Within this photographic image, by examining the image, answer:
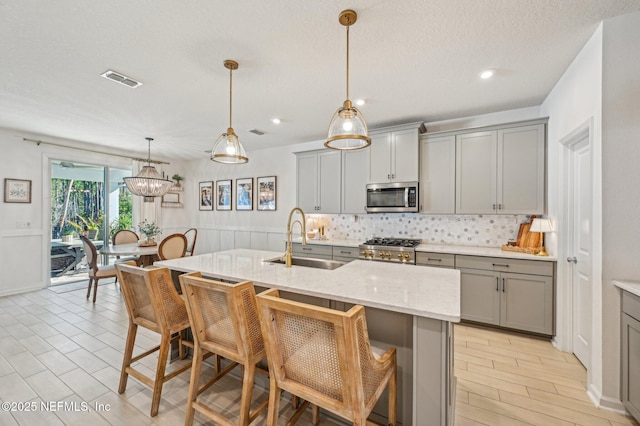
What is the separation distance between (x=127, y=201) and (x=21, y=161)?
1708mm

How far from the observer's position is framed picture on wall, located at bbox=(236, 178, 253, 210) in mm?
5930

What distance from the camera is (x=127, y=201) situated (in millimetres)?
5941

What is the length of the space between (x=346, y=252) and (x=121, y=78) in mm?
3304

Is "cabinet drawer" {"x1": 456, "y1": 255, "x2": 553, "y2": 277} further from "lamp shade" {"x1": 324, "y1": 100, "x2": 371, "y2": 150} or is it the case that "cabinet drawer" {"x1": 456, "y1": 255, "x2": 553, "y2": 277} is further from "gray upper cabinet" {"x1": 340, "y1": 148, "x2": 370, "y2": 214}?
"lamp shade" {"x1": 324, "y1": 100, "x2": 371, "y2": 150}

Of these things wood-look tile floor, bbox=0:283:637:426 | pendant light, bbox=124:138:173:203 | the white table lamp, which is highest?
pendant light, bbox=124:138:173:203

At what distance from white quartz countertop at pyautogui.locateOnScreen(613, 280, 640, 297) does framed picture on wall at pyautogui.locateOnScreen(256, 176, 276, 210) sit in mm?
4753

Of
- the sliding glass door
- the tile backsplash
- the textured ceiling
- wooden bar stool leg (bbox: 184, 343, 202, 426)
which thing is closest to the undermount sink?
wooden bar stool leg (bbox: 184, 343, 202, 426)

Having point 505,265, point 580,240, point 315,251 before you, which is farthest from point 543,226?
point 315,251

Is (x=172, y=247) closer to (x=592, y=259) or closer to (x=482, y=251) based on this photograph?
Answer: (x=482, y=251)

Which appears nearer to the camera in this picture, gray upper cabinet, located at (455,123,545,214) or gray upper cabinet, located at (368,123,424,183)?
gray upper cabinet, located at (455,123,545,214)

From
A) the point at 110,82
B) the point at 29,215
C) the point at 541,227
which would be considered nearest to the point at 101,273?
the point at 29,215

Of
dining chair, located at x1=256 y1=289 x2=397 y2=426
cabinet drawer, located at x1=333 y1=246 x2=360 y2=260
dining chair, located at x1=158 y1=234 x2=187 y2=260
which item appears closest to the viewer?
dining chair, located at x1=256 y1=289 x2=397 y2=426

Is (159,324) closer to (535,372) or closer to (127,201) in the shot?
(535,372)

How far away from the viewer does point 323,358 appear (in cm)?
121
